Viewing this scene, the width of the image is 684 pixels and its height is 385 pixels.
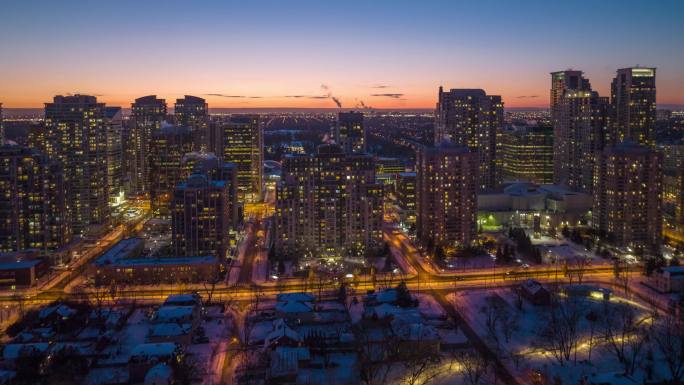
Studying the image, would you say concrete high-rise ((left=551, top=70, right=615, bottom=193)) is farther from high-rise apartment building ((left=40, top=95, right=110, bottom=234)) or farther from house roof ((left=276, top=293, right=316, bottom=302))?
high-rise apartment building ((left=40, top=95, right=110, bottom=234))

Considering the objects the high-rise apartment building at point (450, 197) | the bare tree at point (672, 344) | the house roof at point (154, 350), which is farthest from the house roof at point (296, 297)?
the bare tree at point (672, 344)

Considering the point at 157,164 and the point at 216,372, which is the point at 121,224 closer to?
the point at 157,164

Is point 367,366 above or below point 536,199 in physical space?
below

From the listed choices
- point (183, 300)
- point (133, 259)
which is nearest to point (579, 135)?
point (133, 259)

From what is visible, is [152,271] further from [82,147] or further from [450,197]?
[82,147]

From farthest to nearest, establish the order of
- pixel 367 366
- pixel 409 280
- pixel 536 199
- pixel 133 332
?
pixel 536 199
pixel 409 280
pixel 133 332
pixel 367 366

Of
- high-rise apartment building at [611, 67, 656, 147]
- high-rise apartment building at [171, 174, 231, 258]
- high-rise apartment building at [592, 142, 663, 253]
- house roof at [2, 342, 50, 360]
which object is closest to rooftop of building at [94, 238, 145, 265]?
high-rise apartment building at [171, 174, 231, 258]

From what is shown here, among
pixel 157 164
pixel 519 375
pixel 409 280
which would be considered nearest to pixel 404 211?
pixel 409 280
